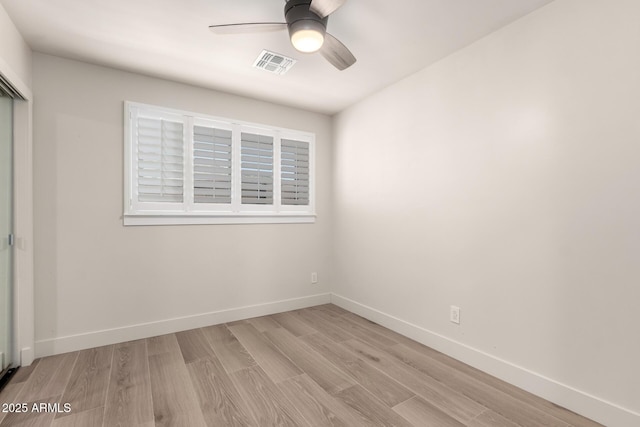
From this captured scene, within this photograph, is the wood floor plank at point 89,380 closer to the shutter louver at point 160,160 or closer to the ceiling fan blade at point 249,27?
the shutter louver at point 160,160

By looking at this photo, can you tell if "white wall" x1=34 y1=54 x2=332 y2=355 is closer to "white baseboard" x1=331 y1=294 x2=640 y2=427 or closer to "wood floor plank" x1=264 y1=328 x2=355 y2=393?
"wood floor plank" x1=264 y1=328 x2=355 y2=393

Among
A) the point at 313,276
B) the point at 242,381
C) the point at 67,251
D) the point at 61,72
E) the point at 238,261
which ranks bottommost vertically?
the point at 242,381

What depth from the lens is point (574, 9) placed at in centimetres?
179

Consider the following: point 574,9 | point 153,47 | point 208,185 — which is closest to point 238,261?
point 208,185

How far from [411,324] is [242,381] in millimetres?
1607

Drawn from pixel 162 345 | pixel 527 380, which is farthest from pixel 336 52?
pixel 162 345

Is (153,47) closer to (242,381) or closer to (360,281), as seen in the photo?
(242,381)

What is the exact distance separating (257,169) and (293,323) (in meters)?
1.78

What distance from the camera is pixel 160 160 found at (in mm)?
2896

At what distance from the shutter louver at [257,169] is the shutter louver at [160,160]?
A: 658 millimetres

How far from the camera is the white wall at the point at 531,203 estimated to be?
1.63 m

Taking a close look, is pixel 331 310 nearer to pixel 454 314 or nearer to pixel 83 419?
pixel 454 314

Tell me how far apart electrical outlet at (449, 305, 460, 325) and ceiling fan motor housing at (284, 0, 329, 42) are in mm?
2266

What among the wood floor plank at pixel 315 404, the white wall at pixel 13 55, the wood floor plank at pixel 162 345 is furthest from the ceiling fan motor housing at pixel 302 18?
the wood floor plank at pixel 162 345
